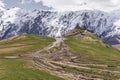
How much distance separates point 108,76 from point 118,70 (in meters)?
19.7

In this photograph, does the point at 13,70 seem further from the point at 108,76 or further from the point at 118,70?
the point at 118,70

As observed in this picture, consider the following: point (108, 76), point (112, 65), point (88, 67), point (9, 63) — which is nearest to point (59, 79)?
point (9, 63)

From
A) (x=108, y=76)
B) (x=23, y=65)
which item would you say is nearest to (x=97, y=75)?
(x=108, y=76)

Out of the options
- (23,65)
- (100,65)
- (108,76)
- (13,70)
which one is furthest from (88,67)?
(13,70)

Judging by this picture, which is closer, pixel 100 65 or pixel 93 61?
pixel 100 65

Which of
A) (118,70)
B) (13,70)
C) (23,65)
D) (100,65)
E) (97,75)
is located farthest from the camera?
(100,65)

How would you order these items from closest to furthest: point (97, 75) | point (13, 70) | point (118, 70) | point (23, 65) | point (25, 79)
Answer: point (25, 79), point (13, 70), point (23, 65), point (97, 75), point (118, 70)

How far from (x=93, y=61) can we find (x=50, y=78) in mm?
84080

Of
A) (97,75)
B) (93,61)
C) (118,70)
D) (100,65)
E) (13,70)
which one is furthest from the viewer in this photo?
(93,61)

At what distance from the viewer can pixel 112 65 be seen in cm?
18262

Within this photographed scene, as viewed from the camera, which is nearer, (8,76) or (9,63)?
(8,76)

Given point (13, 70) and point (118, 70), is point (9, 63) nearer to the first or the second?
point (13, 70)

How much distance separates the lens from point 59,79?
116 meters

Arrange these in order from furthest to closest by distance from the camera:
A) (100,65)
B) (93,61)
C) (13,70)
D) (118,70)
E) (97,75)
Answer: (93,61), (100,65), (118,70), (97,75), (13,70)
